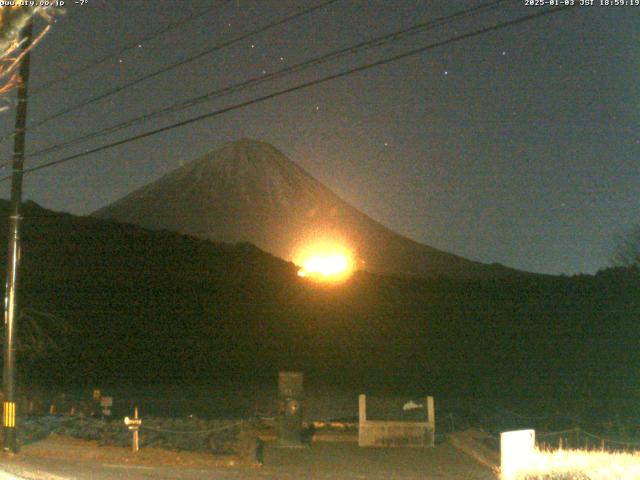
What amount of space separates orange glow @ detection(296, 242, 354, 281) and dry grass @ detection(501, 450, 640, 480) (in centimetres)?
4667

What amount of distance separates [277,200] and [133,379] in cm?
4944

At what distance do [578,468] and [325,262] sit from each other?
5563cm

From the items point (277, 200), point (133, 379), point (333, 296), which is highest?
point (277, 200)

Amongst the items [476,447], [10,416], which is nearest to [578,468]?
[476,447]

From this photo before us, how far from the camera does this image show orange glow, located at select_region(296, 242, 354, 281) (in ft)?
197

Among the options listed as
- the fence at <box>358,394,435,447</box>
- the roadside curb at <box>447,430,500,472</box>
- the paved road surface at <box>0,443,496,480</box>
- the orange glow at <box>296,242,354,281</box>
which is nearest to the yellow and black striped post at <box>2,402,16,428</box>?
the paved road surface at <box>0,443,496,480</box>

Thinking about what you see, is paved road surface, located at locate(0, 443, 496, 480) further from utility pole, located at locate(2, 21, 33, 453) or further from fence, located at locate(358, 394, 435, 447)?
fence, located at locate(358, 394, 435, 447)

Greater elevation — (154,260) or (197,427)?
(154,260)

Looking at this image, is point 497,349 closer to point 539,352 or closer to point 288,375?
point 539,352

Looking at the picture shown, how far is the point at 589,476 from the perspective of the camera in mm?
A: 10383

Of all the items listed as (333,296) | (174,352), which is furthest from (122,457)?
(333,296)

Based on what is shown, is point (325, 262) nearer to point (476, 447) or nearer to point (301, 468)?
point (476, 447)

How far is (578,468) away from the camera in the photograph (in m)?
11.0

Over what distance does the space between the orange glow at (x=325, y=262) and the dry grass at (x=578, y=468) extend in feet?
153
